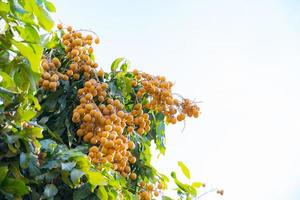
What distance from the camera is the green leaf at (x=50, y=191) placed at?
3.32 feet

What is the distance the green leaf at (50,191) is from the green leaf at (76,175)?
4cm

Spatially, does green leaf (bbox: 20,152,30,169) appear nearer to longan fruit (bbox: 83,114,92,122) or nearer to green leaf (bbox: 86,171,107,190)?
green leaf (bbox: 86,171,107,190)

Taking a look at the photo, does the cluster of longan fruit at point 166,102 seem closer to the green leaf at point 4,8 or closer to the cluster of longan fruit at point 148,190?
the cluster of longan fruit at point 148,190

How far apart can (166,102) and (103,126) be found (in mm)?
194

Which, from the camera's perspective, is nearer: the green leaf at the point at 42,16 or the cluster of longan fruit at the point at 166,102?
the green leaf at the point at 42,16

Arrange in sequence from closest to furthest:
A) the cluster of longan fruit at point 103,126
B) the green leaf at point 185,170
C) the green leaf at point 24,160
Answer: the green leaf at point 24,160, the cluster of longan fruit at point 103,126, the green leaf at point 185,170

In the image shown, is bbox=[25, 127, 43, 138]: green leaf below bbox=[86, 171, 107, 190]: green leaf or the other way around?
the other way around

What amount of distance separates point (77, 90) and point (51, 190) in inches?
16.4

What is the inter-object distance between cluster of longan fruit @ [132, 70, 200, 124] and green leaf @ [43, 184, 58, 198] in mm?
412

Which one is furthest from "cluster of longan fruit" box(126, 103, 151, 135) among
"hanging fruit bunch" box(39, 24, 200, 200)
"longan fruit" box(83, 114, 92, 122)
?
"longan fruit" box(83, 114, 92, 122)

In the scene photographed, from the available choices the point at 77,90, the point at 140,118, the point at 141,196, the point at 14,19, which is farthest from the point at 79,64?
the point at 14,19

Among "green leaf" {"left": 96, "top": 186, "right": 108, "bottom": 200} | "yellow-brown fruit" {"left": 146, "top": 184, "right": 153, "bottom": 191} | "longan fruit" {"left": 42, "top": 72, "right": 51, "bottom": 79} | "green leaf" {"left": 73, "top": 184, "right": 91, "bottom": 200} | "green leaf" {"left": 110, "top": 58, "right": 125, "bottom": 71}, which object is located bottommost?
"green leaf" {"left": 73, "top": 184, "right": 91, "bottom": 200}

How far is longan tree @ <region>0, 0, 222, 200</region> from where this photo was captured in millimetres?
930

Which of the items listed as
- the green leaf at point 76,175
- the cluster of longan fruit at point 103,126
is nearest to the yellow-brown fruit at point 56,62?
the cluster of longan fruit at point 103,126
